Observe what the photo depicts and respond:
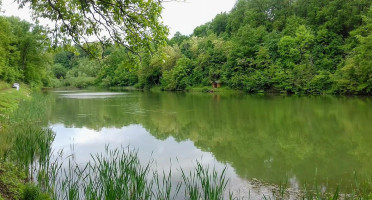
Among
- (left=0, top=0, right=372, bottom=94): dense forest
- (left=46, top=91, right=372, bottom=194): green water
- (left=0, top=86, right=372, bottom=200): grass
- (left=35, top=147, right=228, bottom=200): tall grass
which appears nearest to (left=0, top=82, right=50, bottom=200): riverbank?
(left=0, top=86, right=372, bottom=200): grass

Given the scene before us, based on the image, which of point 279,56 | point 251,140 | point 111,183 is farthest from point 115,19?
point 279,56

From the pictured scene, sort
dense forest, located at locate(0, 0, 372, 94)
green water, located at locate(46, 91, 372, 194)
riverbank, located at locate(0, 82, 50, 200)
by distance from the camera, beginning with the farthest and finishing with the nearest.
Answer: dense forest, located at locate(0, 0, 372, 94), green water, located at locate(46, 91, 372, 194), riverbank, located at locate(0, 82, 50, 200)

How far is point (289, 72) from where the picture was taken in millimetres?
34594

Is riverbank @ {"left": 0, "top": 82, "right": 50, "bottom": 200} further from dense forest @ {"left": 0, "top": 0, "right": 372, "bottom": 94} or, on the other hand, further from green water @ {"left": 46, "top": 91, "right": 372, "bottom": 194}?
dense forest @ {"left": 0, "top": 0, "right": 372, "bottom": 94}

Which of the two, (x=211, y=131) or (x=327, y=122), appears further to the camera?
(x=327, y=122)

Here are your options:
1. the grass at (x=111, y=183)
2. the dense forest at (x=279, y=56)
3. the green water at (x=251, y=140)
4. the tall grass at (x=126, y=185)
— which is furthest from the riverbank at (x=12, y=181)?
the dense forest at (x=279, y=56)

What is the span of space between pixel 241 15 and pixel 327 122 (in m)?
48.5

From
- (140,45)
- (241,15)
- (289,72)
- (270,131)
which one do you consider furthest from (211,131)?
(241,15)

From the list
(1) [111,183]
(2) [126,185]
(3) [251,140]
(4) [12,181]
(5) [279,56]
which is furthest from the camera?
(5) [279,56]

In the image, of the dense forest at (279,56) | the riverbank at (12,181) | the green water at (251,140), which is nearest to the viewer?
the riverbank at (12,181)

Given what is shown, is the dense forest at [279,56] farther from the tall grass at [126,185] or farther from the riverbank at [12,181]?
the tall grass at [126,185]

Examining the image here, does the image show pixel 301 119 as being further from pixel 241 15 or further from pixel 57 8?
pixel 241 15

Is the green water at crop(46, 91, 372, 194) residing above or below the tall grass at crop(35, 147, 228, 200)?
below

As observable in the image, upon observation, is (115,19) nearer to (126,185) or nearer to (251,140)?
(126,185)
